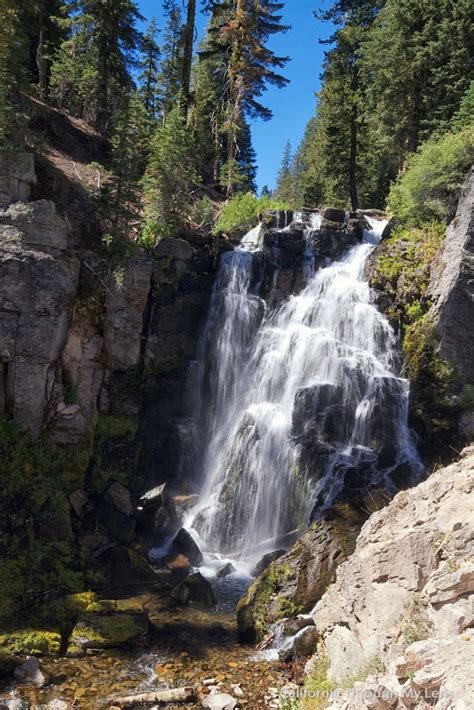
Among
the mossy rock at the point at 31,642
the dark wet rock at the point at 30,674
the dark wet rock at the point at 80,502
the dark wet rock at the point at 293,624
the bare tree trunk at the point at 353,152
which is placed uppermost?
the bare tree trunk at the point at 353,152

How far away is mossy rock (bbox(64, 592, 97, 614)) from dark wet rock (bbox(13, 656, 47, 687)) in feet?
5.33

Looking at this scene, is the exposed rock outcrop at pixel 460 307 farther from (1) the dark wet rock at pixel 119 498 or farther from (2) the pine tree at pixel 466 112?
(1) the dark wet rock at pixel 119 498

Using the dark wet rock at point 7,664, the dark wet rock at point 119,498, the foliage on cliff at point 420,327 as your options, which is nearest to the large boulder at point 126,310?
the dark wet rock at point 119,498

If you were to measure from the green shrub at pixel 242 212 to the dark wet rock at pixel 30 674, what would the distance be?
50.1 feet

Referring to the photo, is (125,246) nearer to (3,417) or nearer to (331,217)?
(3,417)

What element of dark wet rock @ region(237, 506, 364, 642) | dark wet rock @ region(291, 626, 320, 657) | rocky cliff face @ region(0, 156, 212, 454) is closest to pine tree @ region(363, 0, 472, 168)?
rocky cliff face @ region(0, 156, 212, 454)

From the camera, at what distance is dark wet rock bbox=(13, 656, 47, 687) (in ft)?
24.2

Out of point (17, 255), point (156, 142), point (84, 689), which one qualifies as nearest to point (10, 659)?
point (84, 689)

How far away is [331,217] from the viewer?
1961 cm

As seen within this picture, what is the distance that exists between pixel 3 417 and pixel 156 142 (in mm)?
11586

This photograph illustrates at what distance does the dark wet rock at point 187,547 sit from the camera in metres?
11.9

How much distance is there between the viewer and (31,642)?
822 cm

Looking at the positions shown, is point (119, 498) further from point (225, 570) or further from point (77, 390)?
point (225, 570)

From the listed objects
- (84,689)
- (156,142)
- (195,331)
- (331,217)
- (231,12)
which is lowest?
(84,689)
